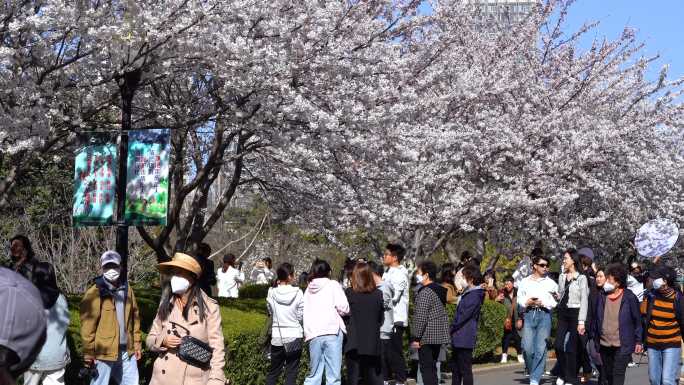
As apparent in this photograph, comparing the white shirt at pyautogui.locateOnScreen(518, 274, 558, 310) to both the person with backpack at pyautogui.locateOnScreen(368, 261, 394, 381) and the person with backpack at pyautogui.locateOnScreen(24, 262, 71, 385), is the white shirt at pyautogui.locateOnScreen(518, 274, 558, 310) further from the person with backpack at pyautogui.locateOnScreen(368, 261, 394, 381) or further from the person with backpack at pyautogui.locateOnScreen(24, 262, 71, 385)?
the person with backpack at pyautogui.locateOnScreen(24, 262, 71, 385)

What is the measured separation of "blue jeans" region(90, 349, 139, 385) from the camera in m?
8.37

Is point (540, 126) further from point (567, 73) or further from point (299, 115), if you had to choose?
point (299, 115)

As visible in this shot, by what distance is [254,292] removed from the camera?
61.8 feet

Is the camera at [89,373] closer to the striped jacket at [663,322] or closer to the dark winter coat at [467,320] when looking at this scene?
the dark winter coat at [467,320]

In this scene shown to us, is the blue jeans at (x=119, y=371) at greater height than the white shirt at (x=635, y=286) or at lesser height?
lesser

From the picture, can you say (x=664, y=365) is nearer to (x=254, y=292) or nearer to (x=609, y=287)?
(x=609, y=287)

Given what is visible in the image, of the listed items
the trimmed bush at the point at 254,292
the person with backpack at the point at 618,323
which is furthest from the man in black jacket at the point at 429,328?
the trimmed bush at the point at 254,292

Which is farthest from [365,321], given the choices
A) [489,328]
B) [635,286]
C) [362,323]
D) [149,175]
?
[635,286]

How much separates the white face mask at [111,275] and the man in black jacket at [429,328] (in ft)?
12.8

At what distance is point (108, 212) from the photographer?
9.16 m

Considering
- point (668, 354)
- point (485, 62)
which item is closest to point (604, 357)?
point (668, 354)

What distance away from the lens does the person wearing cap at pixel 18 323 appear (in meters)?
2.19

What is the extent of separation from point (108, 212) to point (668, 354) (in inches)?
248

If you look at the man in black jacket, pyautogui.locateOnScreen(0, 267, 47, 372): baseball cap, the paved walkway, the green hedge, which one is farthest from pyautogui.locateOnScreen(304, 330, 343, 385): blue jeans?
pyautogui.locateOnScreen(0, 267, 47, 372): baseball cap
